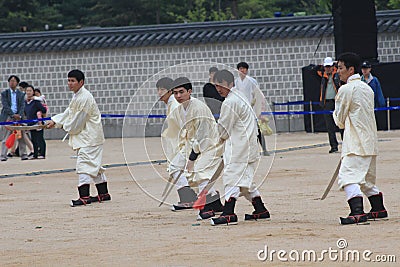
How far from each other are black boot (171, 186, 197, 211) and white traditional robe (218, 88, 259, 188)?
4.62ft

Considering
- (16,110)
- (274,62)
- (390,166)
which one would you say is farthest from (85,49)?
(390,166)

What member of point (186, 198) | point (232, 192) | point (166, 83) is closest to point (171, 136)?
point (166, 83)

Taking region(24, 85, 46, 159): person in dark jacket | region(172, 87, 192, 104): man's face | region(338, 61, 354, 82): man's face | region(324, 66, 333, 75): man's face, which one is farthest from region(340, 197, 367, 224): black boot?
region(24, 85, 46, 159): person in dark jacket

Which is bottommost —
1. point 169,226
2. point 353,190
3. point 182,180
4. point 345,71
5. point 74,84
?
point 169,226

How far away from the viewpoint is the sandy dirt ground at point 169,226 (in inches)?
305

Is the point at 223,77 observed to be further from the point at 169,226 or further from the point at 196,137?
the point at 169,226

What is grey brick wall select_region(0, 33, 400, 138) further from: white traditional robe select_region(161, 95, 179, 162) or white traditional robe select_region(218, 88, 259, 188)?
white traditional robe select_region(218, 88, 259, 188)

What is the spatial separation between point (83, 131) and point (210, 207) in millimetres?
2553

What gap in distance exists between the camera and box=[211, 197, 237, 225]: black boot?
31.4 feet

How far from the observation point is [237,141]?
970cm

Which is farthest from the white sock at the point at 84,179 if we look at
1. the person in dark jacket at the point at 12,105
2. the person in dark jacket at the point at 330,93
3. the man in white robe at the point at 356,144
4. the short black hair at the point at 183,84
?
the person in dark jacket at the point at 12,105

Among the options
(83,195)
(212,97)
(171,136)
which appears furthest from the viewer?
(212,97)

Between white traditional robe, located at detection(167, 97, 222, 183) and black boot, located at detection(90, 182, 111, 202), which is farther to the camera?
black boot, located at detection(90, 182, 111, 202)

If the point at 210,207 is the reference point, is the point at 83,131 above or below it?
above
